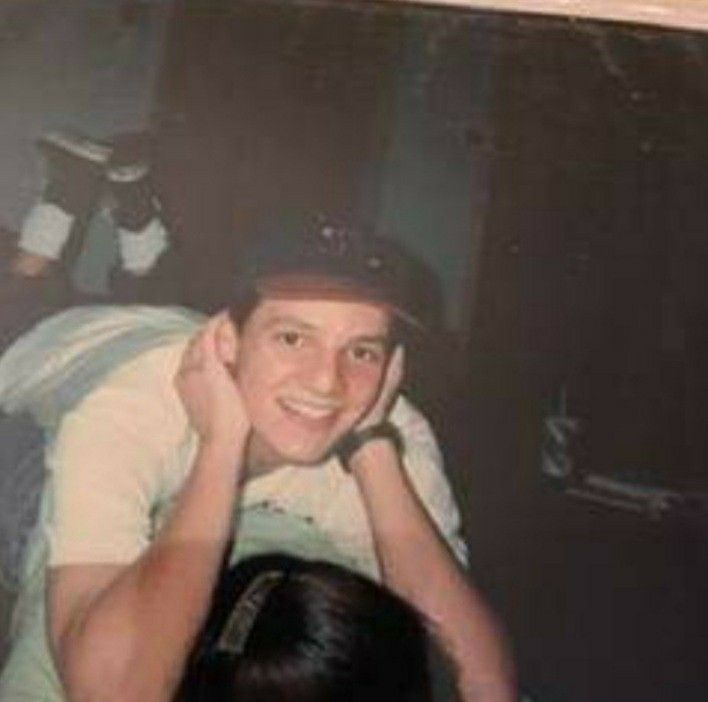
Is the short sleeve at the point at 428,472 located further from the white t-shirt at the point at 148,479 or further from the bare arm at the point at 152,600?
the bare arm at the point at 152,600

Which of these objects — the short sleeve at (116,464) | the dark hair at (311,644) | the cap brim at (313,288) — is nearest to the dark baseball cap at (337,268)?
the cap brim at (313,288)

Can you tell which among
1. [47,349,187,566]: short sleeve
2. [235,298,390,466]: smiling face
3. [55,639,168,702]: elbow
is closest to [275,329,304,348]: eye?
[235,298,390,466]: smiling face

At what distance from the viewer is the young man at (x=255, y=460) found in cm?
103

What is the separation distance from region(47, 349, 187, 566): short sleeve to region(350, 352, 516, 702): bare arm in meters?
0.18

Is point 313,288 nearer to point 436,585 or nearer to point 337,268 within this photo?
point 337,268

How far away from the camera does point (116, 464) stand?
105 centimetres

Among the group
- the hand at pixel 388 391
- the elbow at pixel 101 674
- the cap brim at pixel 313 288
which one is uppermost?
the cap brim at pixel 313 288

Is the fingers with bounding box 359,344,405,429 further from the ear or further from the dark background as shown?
the ear

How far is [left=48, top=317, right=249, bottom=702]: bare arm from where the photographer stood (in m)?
1.00

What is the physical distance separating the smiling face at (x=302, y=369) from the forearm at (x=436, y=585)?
6 cm

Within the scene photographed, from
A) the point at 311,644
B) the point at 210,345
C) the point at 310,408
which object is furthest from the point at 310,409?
the point at 311,644

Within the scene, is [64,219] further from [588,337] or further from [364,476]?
[588,337]

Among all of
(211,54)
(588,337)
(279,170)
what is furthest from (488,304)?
(211,54)

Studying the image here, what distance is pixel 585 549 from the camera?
1065 millimetres
